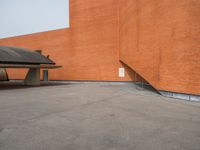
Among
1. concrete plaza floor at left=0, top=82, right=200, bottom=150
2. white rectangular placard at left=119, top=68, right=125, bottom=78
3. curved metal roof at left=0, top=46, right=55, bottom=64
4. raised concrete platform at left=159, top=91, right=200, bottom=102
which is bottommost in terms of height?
concrete plaza floor at left=0, top=82, right=200, bottom=150

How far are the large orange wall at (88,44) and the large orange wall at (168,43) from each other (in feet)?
17.6

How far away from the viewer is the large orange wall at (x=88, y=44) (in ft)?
67.8

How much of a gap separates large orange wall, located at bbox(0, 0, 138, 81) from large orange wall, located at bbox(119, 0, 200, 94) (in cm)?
537

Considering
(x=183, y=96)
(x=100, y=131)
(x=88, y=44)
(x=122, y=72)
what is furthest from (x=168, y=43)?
(x=88, y=44)

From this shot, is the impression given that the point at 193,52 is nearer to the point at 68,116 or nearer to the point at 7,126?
the point at 68,116

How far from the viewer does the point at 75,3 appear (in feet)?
→ 76.0

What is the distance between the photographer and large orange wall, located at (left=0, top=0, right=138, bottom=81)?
20672 mm

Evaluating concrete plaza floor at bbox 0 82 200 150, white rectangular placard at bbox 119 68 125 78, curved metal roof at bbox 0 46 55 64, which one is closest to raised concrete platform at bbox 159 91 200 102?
concrete plaza floor at bbox 0 82 200 150

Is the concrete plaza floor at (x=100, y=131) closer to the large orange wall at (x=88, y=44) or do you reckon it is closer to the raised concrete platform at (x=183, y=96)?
the raised concrete platform at (x=183, y=96)

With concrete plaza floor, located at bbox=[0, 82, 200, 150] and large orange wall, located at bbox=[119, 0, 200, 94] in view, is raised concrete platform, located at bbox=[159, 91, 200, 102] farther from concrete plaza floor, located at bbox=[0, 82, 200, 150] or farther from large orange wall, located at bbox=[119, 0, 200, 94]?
concrete plaza floor, located at bbox=[0, 82, 200, 150]

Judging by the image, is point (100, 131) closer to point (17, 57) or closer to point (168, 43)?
point (168, 43)

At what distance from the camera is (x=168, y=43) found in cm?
1043

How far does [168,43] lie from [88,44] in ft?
43.1

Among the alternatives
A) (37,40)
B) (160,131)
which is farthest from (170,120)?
(37,40)
